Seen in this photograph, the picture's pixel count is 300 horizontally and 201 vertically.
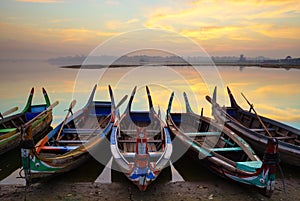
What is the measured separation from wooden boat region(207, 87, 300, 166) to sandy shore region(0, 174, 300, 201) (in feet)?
2.15

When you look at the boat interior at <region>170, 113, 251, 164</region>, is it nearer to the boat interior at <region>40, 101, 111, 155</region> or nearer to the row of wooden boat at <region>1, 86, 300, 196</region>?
the row of wooden boat at <region>1, 86, 300, 196</region>

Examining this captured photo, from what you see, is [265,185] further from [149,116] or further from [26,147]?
[149,116]

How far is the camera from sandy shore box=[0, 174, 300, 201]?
5.21m

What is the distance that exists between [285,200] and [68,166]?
14.7 feet

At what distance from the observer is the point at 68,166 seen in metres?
5.80

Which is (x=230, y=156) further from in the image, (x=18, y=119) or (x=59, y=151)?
(x=18, y=119)


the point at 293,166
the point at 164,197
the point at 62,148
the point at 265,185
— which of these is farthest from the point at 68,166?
the point at 293,166

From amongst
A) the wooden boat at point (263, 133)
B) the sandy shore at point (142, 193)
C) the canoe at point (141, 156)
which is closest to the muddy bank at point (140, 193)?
the sandy shore at point (142, 193)

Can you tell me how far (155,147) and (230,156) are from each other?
78.8 inches

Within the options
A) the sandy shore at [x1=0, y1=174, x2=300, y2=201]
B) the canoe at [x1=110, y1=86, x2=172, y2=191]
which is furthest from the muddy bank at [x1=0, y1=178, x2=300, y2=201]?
the canoe at [x1=110, y1=86, x2=172, y2=191]

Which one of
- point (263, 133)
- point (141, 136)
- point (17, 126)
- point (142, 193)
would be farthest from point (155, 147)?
point (17, 126)

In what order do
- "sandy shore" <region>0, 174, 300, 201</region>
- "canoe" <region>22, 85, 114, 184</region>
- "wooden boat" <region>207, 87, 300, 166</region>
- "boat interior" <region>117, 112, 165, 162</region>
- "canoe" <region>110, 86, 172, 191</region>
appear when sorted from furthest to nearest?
"wooden boat" <region>207, 87, 300, 166</region>, "sandy shore" <region>0, 174, 300, 201</region>, "canoe" <region>22, 85, 114, 184</region>, "boat interior" <region>117, 112, 165, 162</region>, "canoe" <region>110, 86, 172, 191</region>

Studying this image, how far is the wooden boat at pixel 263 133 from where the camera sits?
6133 millimetres

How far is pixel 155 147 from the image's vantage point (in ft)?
24.1
